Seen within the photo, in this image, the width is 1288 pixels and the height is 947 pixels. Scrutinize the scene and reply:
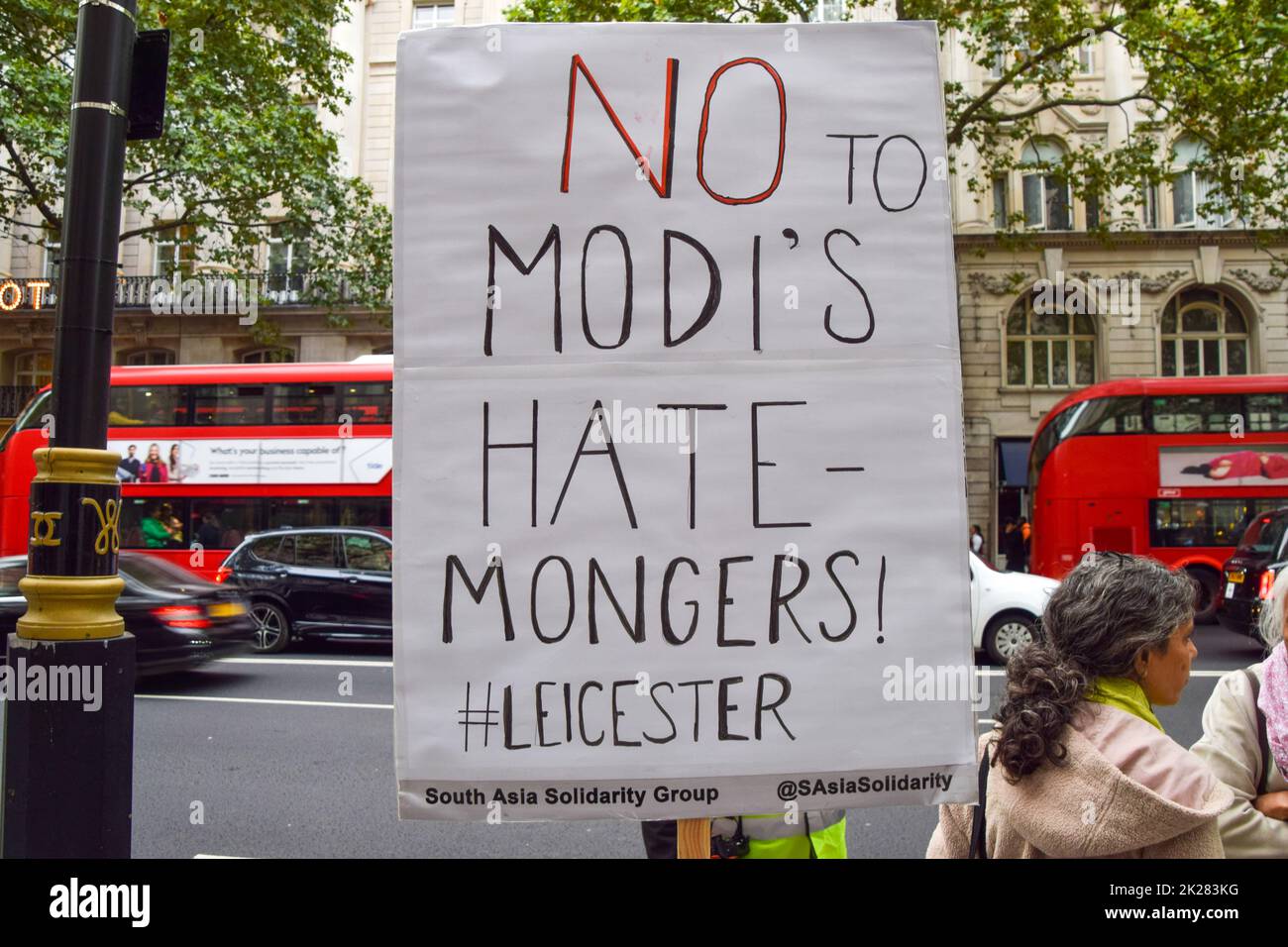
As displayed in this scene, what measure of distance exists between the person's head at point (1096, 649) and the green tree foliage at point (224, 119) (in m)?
16.0

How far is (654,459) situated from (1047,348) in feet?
85.6

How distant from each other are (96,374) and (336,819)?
3370mm

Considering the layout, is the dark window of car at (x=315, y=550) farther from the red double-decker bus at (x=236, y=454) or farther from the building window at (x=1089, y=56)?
the building window at (x=1089, y=56)

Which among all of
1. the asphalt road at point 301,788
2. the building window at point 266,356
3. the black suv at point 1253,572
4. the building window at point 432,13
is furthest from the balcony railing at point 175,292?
the black suv at point 1253,572

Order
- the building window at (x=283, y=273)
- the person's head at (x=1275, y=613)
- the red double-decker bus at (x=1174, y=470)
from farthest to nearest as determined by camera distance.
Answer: the building window at (x=283, y=273), the red double-decker bus at (x=1174, y=470), the person's head at (x=1275, y=613)

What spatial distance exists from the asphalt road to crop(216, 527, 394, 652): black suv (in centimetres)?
226

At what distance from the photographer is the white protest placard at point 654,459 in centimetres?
170

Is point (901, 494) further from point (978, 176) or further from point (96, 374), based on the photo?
point (978, 176)

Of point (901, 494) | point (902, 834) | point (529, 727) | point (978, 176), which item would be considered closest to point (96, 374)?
point (529, 727)

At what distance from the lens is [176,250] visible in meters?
27.2

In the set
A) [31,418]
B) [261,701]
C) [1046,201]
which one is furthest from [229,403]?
[1046,201]

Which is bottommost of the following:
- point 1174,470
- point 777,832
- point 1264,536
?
point 777,832

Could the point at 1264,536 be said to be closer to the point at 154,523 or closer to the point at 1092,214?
the point at 154,523

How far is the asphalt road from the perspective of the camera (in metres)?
4.90
